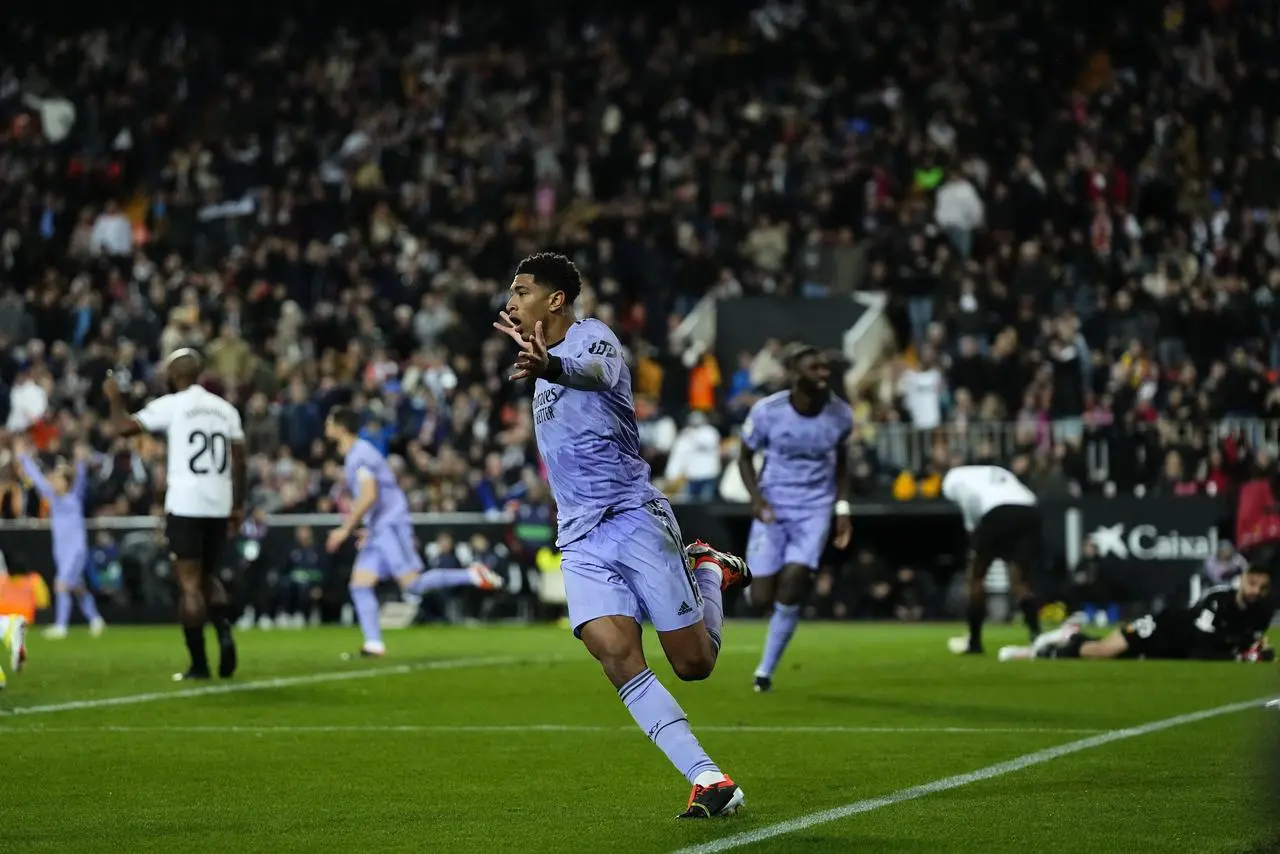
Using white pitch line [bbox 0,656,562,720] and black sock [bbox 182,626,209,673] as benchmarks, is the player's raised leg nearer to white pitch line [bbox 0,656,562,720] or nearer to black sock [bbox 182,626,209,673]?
white pitch line [bbox 0,656,562,720]

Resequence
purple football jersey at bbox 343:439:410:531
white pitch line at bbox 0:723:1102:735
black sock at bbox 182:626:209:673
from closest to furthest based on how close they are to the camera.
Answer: white pitch line at bbox 0:723:1102:735 → black sock at bbox 182:626:209:673 → purple football jersey at bbox 343:439:410:531

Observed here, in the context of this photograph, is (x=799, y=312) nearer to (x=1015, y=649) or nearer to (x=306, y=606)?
(x=306, y=606)

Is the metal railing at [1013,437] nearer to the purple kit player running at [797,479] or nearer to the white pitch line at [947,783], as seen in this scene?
the purple kit player running at [797,479]

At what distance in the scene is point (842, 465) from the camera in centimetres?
1425

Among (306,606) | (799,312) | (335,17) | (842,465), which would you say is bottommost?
(306,606)

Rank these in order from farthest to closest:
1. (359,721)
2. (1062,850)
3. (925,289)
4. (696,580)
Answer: (925,289), (359,721), (696,580), (1062,850)

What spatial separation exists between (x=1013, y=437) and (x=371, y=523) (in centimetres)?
997

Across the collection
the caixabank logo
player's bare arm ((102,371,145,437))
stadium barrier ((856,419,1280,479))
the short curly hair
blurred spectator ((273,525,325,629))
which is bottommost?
blurred spectator ((273,525,325,629))

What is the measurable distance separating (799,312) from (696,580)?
69.2ft

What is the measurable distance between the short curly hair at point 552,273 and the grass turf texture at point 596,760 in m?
1.99

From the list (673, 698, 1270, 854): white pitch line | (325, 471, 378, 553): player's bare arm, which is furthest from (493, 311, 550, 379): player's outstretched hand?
(325, 471, 378, 553): player's bare arm

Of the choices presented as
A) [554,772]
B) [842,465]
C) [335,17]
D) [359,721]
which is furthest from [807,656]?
[335,17]

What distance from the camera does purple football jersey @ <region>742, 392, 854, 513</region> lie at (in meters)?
14.1

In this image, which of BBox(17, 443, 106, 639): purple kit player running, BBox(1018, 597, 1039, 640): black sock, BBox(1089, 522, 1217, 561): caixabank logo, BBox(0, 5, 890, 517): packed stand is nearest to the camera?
BBox(1018, 597, 1039, 640): black sock
